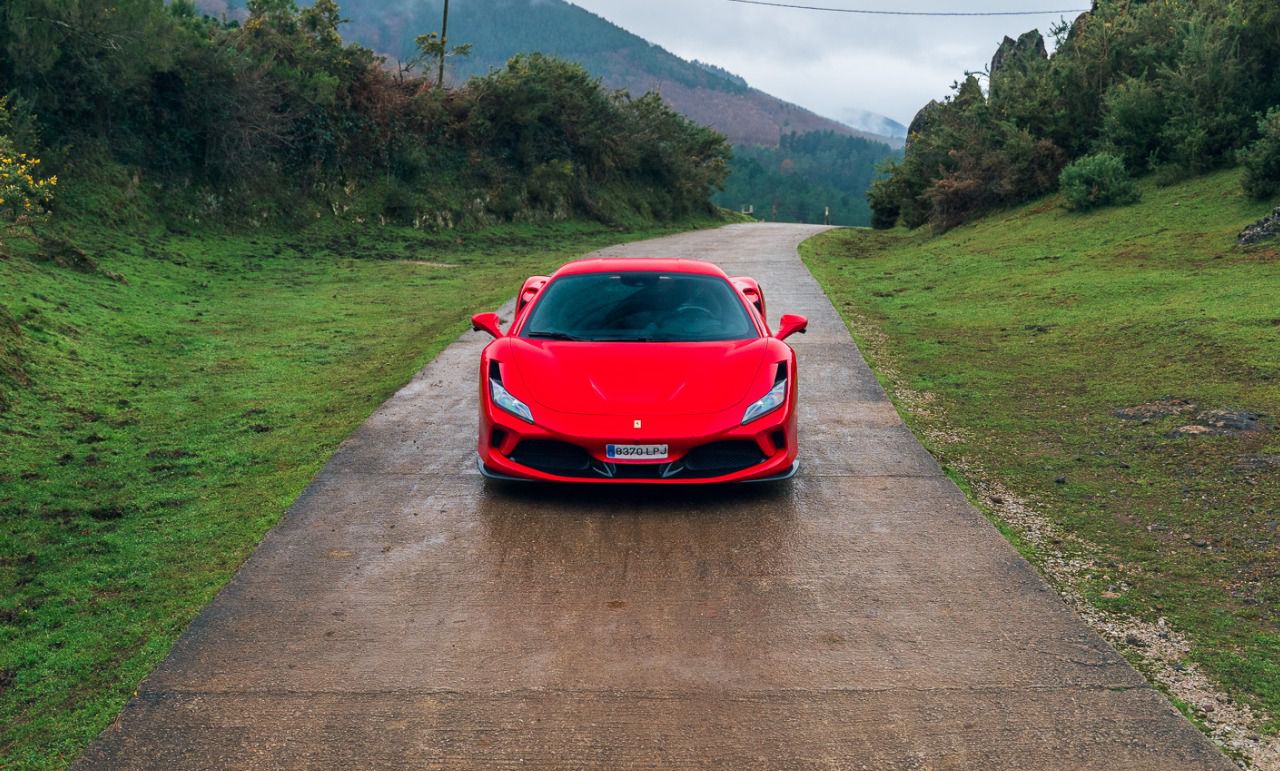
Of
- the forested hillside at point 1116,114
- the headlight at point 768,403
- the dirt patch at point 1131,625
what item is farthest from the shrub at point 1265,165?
the headlight at point 768,403

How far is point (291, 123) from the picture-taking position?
94.5 feet

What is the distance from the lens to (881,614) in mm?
5082

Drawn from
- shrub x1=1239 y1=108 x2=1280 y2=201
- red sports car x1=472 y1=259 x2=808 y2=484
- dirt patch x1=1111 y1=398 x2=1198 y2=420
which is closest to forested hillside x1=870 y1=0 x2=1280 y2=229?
shrub x1=1239 y1=108 x2=1280 y2=201

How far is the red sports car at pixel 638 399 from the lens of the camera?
254 inches

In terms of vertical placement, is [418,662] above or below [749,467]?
below

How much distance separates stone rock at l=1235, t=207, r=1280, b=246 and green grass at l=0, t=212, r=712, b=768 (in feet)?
39.2

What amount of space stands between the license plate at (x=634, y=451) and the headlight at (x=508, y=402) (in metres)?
0.57

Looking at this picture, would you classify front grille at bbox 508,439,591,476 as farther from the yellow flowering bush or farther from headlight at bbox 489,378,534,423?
the yellow flowering bush

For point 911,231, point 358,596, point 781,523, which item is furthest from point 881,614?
point 911,231

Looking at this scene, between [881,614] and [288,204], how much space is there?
86.1 ft

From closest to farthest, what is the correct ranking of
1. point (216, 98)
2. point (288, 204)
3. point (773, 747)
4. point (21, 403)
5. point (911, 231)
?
point (773, 747), point (21, 403), point (216, 98), point (288, 204), point (911, 231)

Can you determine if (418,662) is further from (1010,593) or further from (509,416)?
(1010,593)

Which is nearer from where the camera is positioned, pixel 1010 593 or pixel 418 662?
pixel 418 662

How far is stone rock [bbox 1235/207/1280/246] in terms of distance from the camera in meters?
15.9
